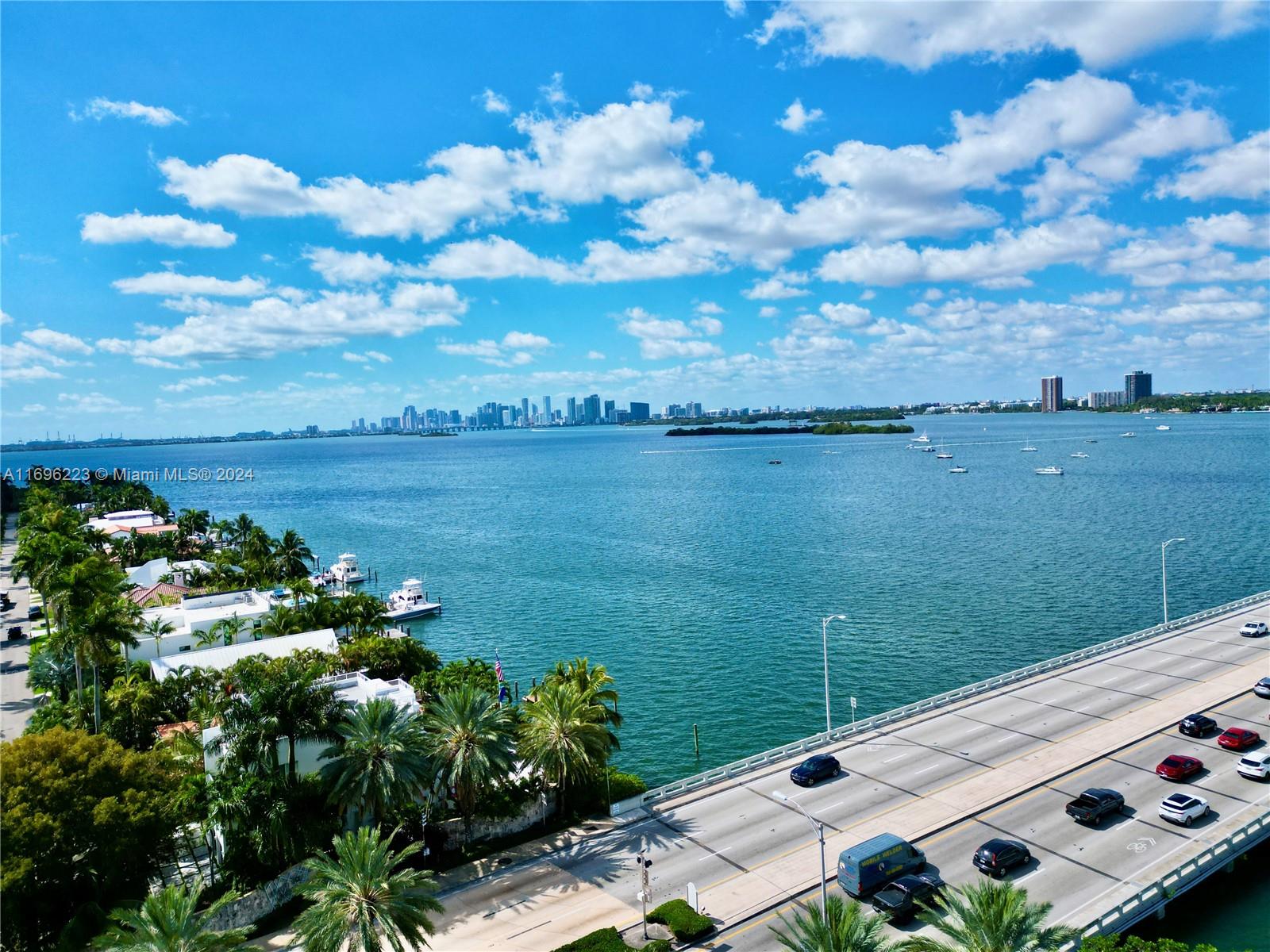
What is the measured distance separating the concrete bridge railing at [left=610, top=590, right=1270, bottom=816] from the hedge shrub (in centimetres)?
1058

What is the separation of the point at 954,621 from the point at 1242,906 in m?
45.5

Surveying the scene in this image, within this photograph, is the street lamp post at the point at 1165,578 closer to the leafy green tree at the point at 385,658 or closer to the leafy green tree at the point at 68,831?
the leafy green tree at the point at 385,658

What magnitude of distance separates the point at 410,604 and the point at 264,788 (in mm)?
64274

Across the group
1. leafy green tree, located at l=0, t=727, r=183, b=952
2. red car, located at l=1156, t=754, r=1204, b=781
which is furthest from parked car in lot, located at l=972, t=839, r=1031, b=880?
leafy green tree, located at l=0, t=727, r=183, b=952

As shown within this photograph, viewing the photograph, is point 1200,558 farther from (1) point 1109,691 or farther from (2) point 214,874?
(2) point 214,874

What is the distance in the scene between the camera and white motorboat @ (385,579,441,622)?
95375mm

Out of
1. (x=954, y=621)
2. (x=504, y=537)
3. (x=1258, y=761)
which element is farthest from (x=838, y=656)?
(x=504, y=537)

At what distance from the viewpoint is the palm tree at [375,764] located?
115ft

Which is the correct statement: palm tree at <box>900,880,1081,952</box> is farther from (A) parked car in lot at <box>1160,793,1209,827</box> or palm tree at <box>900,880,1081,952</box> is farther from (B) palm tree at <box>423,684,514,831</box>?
(B) palm tree at <box>423,684,514,831</box>

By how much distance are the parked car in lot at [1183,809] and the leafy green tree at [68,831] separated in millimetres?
43597

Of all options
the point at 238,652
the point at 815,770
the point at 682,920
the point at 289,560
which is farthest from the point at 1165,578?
the point at 289,560

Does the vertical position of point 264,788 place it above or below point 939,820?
above

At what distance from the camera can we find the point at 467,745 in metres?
38.2

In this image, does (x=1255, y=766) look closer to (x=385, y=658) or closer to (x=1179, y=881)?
(x=1179, y=881)
